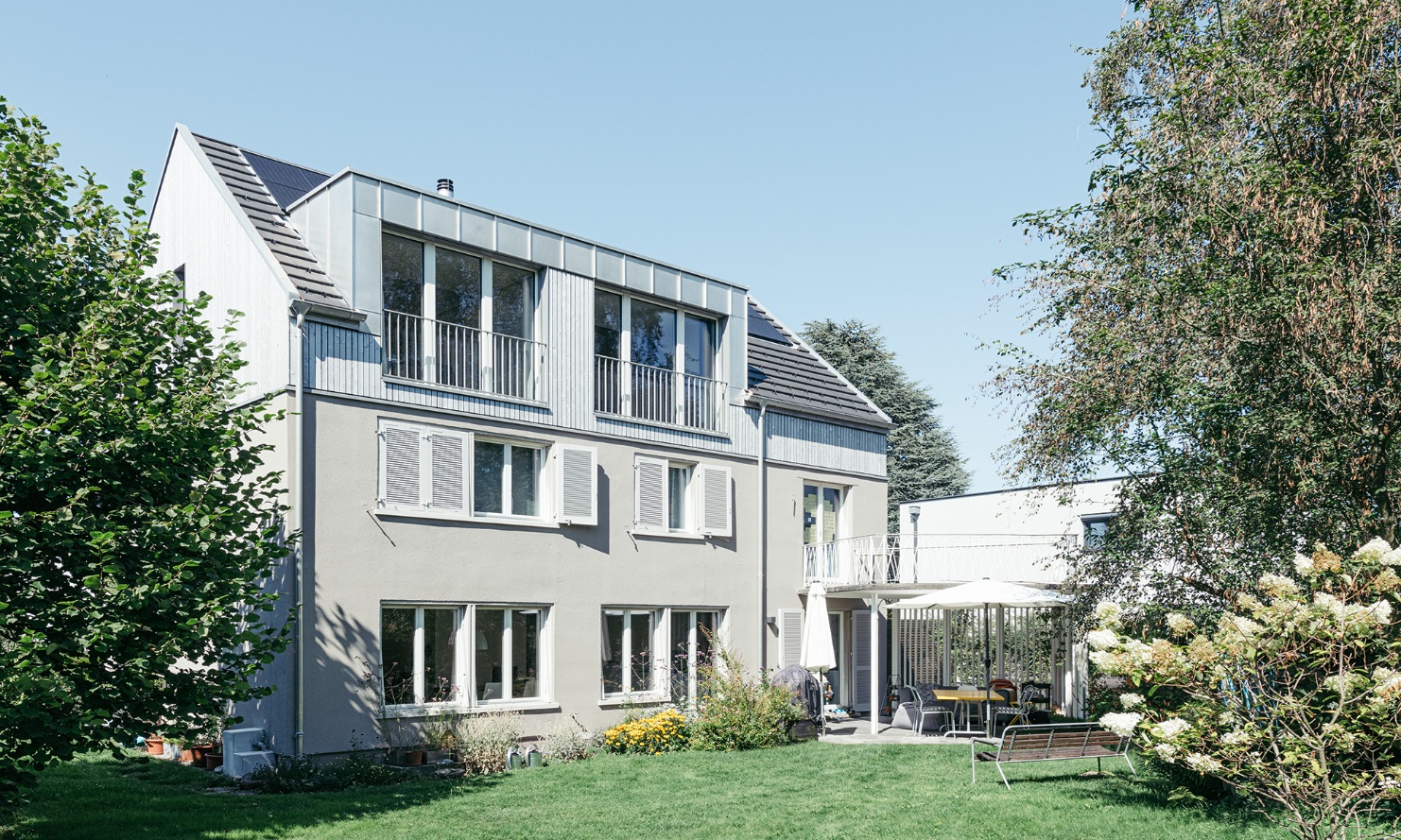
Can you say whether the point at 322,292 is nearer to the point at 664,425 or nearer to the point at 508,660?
the point at 508,660

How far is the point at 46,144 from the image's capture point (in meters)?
11.1

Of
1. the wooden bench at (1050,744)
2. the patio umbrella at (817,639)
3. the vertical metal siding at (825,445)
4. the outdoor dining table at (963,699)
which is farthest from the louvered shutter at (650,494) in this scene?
the wooden bench at (1050,744)

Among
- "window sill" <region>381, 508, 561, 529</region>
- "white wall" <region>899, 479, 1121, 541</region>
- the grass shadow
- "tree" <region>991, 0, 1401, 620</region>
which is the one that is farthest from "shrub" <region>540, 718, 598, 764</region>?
"white wall" <region>899, 479, 1121, 541</region>

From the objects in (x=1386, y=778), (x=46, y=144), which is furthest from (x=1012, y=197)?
(x=46, y=144)

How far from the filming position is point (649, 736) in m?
16.8

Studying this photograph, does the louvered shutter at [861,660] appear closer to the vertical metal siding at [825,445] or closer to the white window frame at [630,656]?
the vertical metal siding at [825,445]

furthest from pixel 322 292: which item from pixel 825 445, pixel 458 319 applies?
pixel 825 445

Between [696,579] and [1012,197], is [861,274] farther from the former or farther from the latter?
[696,579]

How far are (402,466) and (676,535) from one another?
5.14m

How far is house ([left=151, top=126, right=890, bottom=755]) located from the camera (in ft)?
48.7

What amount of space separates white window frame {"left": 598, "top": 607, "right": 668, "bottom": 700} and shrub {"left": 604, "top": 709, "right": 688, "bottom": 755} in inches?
30.6

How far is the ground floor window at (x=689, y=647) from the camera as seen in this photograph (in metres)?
18.8

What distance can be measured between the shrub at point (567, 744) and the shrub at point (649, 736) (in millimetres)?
311

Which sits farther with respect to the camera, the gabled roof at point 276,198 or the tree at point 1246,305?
the gabled roof at point 276,198
